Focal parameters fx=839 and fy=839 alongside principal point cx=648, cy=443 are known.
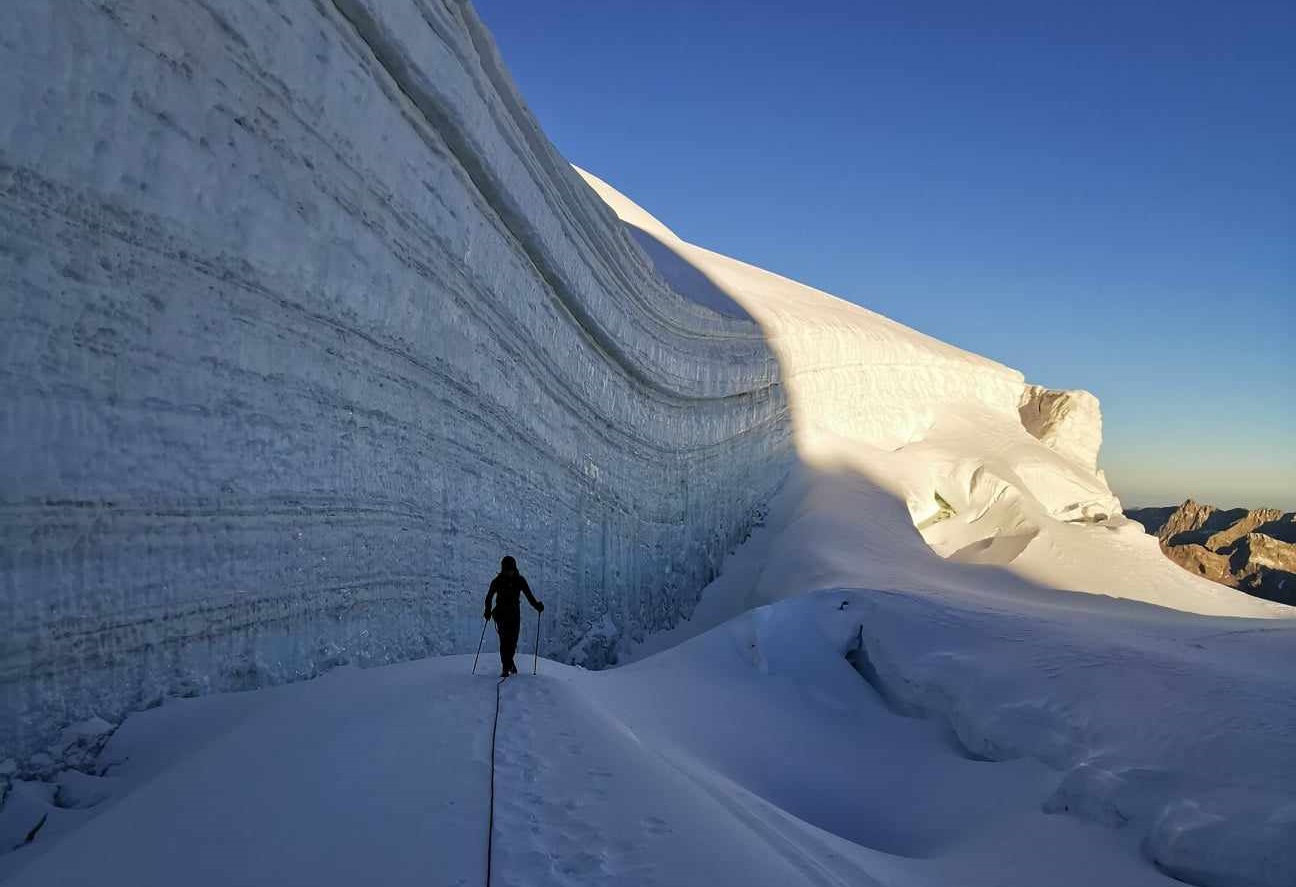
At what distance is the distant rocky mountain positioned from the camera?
20.9 m

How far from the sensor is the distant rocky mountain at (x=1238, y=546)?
824 inches

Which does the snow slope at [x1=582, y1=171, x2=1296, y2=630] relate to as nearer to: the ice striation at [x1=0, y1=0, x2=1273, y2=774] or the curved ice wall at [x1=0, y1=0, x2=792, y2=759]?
the ice striation at [x1=0, y1=0, x2=1273, y2=774]

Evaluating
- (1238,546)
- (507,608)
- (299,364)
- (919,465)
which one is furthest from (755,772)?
(1238,546)

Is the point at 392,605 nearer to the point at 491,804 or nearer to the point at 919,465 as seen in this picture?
the point at 491,804

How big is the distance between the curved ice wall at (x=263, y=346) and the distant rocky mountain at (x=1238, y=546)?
18094 mm

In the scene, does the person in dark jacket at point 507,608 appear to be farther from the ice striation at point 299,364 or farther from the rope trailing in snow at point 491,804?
the ice striation at point 299,364

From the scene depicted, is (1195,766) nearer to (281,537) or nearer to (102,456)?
(281,537)

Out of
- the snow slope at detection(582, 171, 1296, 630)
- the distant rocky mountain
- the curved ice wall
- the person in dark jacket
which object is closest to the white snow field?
the curved ice wall

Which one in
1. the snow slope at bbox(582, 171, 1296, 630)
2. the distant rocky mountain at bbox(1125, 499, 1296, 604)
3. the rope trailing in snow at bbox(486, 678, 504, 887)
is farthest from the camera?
the distant rocky mountain at bbox(1125, 499, 1296, 604)

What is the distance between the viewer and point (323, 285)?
4.42 meters

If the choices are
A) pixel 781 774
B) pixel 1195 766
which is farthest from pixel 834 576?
pixel 1195 766

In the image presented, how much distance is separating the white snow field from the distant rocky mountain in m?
16.7

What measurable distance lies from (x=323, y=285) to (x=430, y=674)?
210 cm

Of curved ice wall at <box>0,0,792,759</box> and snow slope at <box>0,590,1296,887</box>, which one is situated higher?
curved ice wall at <box>0,0,792,759</box>
